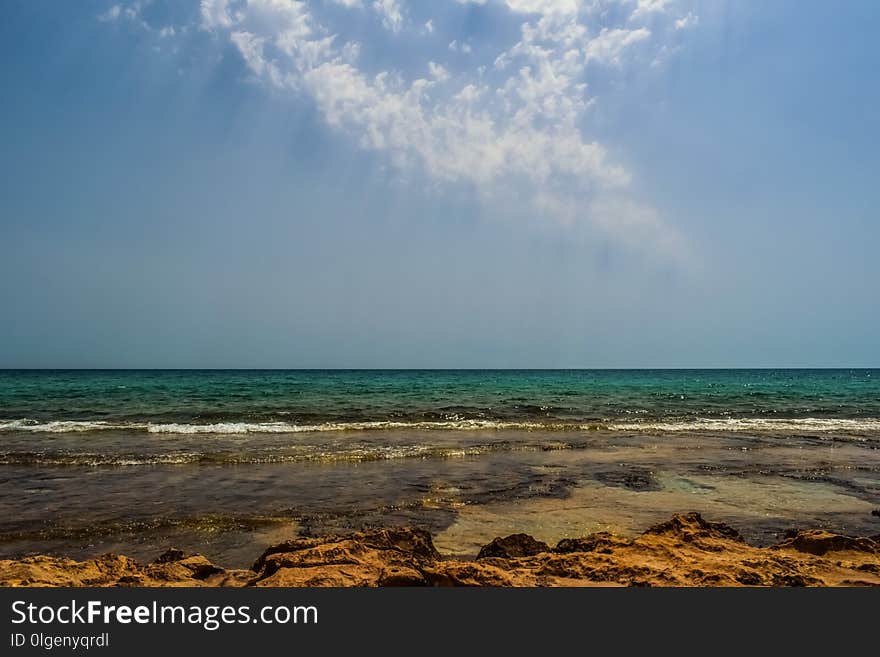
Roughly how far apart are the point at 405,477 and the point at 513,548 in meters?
4.96

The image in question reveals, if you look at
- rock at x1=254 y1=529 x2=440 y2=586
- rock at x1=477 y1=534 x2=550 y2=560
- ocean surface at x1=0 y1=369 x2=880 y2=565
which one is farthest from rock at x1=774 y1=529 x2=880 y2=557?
rock at x1=254 y1=529 x2=440 y2=586

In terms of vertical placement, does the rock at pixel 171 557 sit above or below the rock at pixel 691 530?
below

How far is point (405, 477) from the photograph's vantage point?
32.3 ft

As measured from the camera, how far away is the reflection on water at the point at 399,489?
6.56m

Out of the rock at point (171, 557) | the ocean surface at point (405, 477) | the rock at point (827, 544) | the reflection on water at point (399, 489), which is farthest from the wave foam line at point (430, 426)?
the rock at point (827, 544)

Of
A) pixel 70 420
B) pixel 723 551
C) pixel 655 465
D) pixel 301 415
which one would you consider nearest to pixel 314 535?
pixel 723 551

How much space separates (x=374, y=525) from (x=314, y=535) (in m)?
0.88

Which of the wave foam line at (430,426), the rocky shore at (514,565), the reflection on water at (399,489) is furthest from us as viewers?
the wave foam line at (430,426)

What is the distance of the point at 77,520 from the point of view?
22.8 ft

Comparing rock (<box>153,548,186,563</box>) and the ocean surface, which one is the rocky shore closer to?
rock (<box>153,548,186,563</box>)

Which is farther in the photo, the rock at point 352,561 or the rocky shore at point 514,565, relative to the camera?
the rocky shore at point 514,565

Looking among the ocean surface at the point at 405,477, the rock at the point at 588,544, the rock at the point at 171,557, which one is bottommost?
the ocean surface at the point at 405,477

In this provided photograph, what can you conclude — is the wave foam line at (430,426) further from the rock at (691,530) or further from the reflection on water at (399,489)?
the rock at (691,530)

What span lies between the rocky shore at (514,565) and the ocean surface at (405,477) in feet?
3.48
